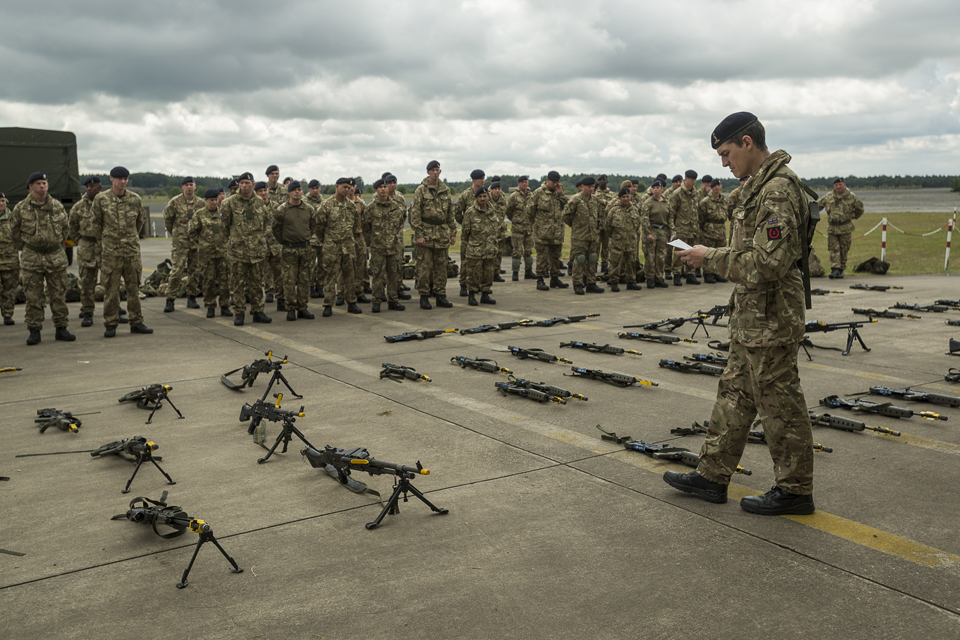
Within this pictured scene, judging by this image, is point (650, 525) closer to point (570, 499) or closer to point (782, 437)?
point (570, 499)

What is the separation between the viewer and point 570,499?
4.51 meters

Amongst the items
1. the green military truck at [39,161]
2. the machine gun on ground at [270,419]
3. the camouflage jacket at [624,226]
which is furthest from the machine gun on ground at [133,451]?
the green military truck at [39,161]


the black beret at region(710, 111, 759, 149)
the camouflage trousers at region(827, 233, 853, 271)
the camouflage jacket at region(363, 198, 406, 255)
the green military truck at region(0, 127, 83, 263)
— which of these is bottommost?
the camouflage trousers at region(827, 233, 853, 271)

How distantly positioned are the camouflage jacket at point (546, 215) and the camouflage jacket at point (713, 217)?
11.8 feet

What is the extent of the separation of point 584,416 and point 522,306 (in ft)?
24.5

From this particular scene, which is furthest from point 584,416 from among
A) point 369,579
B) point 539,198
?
point 539,198

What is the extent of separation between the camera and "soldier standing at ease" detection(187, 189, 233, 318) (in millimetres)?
12922

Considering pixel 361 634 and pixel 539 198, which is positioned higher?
pixel 539 198

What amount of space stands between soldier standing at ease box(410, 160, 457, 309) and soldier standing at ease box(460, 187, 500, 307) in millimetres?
520

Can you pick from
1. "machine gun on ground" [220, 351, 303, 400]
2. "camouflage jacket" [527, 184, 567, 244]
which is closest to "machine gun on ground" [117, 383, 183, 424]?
"machine gun on ground" [220, 351, 303, 400]

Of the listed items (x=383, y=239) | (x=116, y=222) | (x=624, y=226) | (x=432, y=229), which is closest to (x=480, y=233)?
(x=432, y=229)

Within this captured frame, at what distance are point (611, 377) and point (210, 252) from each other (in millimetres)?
8547

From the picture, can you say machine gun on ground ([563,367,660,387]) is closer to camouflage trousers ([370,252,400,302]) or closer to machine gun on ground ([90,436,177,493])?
machine gun on ground ([90,436,177,493])

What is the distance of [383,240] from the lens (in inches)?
521
